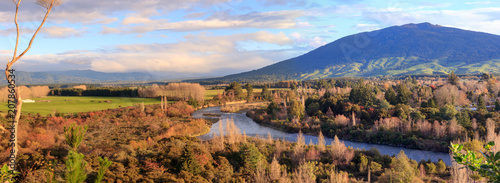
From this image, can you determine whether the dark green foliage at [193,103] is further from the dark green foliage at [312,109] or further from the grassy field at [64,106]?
the dark green foliage at [312,109]

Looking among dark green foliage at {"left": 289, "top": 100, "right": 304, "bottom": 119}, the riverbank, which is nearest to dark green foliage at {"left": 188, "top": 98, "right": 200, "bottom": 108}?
the riverbank

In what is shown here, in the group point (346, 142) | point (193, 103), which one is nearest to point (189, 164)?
point (346, 142)

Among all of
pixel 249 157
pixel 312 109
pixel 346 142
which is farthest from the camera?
pixel 312 109

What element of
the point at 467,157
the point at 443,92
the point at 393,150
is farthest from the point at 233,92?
the point at 467,157

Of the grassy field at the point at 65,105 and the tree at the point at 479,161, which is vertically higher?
the tree at the point at 479,161

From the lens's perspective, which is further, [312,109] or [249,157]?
[312,109]

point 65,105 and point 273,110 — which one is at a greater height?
point 65,105

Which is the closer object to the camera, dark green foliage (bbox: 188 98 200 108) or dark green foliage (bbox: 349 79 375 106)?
dark green foliage (bbox: 349 79 375 106)

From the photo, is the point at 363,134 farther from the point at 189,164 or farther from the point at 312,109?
the point at 189,164

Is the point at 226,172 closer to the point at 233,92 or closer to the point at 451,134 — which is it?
the point at 451,134

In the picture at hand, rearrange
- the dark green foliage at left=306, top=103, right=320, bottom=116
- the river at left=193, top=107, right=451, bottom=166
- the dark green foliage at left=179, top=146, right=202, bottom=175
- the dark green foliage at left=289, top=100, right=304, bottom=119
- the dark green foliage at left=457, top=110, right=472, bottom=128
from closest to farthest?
the dark green foliage at left=179, top=146, right=202, bottom=175
the river at left=193, top=107, right=451, bottom=166
the dark green foliage at left=457, top=110, right=472, bottom=128
the dark green foliage at left=289, top=100, right=304, bottom=119
the dark green foliage at left=306, top=103, right=320, bottom=116

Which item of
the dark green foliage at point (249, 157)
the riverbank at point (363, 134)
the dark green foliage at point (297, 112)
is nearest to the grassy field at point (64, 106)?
the dark green foliage at point (249, 157)

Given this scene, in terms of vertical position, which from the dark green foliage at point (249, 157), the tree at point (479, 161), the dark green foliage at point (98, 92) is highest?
the tree at point (479, 161)

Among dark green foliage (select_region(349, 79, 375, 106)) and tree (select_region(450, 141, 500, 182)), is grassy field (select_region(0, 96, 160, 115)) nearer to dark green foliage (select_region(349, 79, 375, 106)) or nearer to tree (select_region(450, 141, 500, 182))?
tree (select_region(450, 141, 500, 182))
